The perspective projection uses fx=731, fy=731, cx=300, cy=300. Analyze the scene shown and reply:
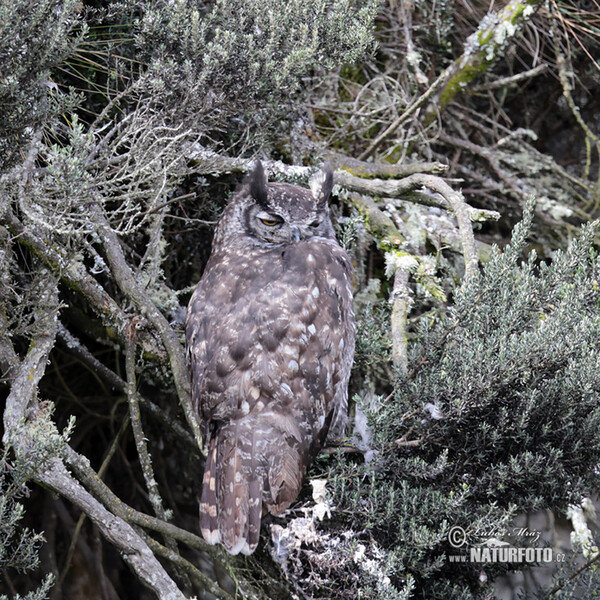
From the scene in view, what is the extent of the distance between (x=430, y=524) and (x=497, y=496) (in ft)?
0.69

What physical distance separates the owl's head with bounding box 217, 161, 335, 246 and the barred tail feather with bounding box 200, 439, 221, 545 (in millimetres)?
798

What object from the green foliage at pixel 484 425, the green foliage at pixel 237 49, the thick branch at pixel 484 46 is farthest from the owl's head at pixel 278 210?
the thick branch at pixel 484 46

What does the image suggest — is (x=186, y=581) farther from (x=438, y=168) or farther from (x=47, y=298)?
(x=438, y=168)

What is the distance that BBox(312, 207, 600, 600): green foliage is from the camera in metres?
1.91

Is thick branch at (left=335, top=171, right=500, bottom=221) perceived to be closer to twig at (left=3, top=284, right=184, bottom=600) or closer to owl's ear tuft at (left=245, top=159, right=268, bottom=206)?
owl's ear tuft at (left=245, top=159, right=268, bottom=206)

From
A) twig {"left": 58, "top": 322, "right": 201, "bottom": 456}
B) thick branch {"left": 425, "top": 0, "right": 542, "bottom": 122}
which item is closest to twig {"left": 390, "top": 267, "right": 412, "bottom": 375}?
twig {"left": 58, "top": 322, "right": 201, "bottom": 456}

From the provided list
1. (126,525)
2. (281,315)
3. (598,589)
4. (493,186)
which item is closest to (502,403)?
(598,589)

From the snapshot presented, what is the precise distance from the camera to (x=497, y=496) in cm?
202

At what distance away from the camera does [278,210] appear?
8.33 feet

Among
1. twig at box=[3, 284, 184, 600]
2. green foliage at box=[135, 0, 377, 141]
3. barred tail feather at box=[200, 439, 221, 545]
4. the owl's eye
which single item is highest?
green foliage at box=[135, 0, 377, 141]

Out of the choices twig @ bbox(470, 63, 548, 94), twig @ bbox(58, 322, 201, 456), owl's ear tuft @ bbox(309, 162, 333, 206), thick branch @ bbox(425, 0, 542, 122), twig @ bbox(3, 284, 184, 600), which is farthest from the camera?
twig @ bbox(470, 63, 548, 94)

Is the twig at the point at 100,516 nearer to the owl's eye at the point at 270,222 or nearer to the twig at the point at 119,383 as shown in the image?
the twig at the point at 119,383

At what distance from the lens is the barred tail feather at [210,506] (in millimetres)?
2139

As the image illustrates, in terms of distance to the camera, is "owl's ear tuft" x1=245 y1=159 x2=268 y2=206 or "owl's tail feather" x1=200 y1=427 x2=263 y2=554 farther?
"owl's ear tuft" x1=245 y1=159 x2=268 y2=206
